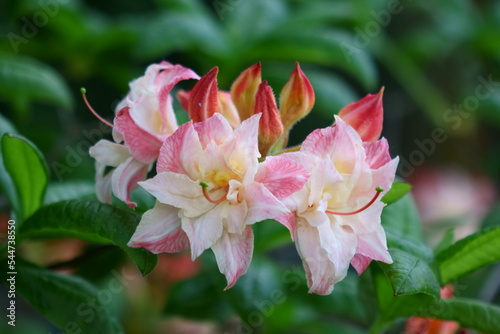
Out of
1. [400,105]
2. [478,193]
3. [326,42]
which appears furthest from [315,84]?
[478,193]

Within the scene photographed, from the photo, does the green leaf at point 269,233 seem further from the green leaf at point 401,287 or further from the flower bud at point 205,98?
the flower bud at point 205,98

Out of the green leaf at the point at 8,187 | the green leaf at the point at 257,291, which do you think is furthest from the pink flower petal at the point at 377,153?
the green leaf at the point at 8,187

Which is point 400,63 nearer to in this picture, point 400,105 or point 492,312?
point 400,105

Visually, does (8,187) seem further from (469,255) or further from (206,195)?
(469,255)

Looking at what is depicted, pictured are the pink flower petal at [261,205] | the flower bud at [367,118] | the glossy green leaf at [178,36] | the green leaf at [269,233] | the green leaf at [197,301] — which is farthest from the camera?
the glossy green leaf at [178,36]

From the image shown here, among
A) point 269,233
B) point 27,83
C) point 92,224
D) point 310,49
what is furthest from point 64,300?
point 310,49
